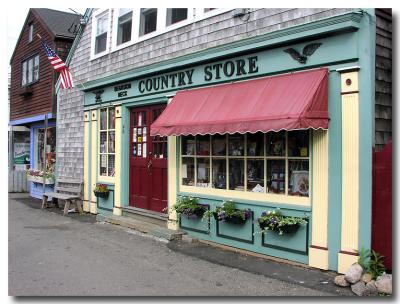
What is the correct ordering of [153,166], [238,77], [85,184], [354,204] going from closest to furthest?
[354,204] → [238,77] → [153,166] → [85,184]

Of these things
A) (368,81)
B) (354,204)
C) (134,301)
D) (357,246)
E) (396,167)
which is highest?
(368,81)

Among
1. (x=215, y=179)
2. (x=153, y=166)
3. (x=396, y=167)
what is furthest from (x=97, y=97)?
(x=396, y=167)

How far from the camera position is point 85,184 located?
481 inches

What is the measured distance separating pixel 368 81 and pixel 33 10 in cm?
1438

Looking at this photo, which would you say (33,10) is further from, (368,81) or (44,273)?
→ (368,81)

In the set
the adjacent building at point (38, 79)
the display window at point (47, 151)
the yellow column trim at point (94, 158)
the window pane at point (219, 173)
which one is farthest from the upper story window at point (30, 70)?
the window pane at point (219, 173)

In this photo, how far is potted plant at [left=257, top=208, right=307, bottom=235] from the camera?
21.0 feet

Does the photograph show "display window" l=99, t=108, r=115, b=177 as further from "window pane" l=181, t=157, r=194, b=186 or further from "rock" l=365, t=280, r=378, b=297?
"rock" l=365, t=280, r=378, b=297

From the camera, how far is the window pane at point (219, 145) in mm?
7763

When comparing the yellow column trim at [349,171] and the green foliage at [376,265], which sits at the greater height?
the yellow column trim at [349,171]

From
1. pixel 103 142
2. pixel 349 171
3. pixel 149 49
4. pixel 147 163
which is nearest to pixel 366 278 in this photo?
pixel 349 171

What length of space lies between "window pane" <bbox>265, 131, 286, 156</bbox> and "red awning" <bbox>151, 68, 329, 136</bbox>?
0.62m

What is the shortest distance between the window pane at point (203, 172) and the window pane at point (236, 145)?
61 centimetres

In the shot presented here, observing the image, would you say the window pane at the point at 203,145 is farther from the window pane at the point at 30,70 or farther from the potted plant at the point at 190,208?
the window pane at the point at 30,70
